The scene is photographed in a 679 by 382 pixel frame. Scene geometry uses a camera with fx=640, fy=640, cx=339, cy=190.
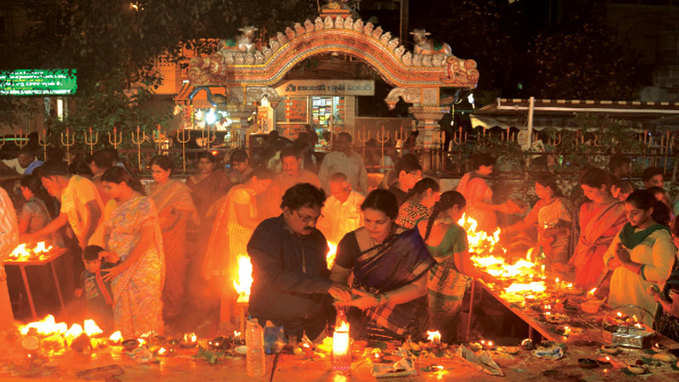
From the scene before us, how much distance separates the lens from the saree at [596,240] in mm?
A: 5652

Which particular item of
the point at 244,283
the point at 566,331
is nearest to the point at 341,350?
the point at 244,283

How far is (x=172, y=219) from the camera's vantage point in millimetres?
6699

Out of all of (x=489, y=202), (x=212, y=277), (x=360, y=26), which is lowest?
(x=212, y=277)

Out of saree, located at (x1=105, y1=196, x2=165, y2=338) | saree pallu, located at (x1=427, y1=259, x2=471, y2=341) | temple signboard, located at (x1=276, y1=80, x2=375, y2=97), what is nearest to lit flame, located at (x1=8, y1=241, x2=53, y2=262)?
saree, located at (x1=105, y1=196, x2=165, y2=338)

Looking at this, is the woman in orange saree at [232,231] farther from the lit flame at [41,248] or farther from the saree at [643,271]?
the saree at [643,271]

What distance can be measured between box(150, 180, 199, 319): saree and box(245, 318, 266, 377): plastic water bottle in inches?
133

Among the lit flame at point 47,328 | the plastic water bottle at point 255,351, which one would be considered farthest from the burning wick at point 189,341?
the lit flame at point 47,328

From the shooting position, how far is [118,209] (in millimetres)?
5082

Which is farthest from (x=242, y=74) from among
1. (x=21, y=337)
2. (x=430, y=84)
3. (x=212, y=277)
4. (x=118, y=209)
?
(x=21, y=337)

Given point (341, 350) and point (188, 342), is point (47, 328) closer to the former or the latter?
point (188, 342)

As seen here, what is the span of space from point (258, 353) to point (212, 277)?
3445 millimetres

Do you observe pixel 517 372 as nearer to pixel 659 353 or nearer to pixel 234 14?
pixel 659 353

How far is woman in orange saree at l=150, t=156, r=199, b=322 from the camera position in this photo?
21.5 ft

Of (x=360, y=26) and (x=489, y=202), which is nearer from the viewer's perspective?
(x=489, y=202)
